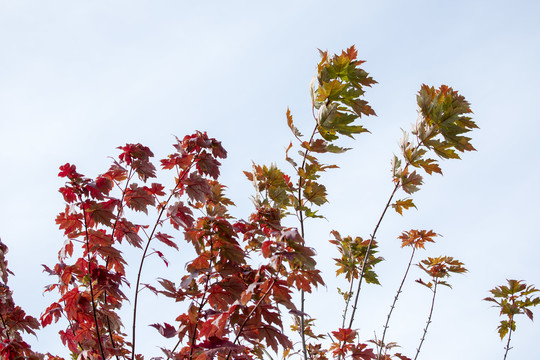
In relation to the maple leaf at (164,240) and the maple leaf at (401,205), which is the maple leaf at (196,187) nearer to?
the maple leaf at (164,240)

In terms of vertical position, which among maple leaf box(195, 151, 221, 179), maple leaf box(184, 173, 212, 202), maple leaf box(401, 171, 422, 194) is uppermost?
maple leaf box(401, 171, 422, 194)

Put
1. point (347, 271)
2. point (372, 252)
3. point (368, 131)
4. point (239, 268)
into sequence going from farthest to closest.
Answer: point (347, 271), point (372, 252), point (368, 131), point (239, 268)

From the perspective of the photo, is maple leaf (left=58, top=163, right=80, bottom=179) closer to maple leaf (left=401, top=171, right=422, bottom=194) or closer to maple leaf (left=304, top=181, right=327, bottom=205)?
maple leaf (left=304, top=181, right=327, bottom=205)

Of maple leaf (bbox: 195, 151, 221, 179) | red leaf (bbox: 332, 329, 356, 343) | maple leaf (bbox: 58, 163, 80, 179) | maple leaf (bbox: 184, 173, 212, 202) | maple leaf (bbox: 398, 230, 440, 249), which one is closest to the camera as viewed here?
maple leaf (bbox: 58, 163, 80, 179)

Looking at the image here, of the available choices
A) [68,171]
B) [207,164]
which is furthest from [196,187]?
[68,171]

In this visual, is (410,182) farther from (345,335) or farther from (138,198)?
(138,198)

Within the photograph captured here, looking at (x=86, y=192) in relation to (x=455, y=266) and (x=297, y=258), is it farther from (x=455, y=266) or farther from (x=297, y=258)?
(x=455, y=266)

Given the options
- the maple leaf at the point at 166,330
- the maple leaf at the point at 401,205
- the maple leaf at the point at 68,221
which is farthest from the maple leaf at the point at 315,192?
the maple leaf at the point at 68,221

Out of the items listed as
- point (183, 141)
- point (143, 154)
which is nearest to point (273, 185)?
point (183, 141)

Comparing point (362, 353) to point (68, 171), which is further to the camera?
point (362, 353)

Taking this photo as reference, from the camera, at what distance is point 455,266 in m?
5.41

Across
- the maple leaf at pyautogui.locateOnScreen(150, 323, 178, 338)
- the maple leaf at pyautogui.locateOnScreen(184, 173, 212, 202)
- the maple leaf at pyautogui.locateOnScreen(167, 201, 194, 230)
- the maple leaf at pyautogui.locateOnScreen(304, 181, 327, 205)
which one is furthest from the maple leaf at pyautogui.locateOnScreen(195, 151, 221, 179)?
the maple leaf at pyautogui.locateOnScreen(150, 323, 178, 338)

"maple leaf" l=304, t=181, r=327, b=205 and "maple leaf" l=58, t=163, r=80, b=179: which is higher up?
A: "maple leaf" l=304, t=181, r=327, b=205

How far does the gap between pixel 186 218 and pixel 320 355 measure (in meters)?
2.42
